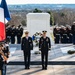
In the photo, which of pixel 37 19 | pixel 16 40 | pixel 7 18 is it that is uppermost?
pixel 7 18

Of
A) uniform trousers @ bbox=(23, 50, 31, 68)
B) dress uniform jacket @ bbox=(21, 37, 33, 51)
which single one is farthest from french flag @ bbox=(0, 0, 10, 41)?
uniform trousers @ bbox=(23, 50, 31, 68)

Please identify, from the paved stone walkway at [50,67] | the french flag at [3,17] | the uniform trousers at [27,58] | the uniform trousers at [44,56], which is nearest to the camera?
the french flag at [3,17]

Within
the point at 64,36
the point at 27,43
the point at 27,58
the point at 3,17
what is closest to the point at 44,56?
the point at 27,58

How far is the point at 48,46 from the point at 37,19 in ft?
21.7

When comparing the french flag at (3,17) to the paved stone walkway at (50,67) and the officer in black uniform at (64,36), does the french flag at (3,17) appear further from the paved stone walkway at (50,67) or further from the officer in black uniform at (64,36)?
the officer in black uniform at (64,36)

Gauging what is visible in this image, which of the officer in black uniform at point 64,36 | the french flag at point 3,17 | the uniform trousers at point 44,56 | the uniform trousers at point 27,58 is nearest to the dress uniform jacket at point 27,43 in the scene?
the uniform trousers at point 27,58

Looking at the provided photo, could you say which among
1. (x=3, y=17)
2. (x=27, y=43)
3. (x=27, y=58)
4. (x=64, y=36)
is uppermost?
(x=3, y=17)

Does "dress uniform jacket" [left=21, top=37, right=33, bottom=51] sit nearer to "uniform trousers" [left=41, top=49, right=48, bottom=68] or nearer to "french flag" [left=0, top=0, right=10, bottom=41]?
"uniform trousers" [left=41, top=49, right=48, bottom=68]

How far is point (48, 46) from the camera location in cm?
1386

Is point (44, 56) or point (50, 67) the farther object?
point (50, 67)

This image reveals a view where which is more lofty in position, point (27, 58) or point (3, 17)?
point (3, 17)

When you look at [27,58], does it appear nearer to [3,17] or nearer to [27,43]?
[27,43]

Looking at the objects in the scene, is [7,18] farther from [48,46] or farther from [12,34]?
[12,34]

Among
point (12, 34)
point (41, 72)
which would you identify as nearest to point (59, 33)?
point (12, 34)
